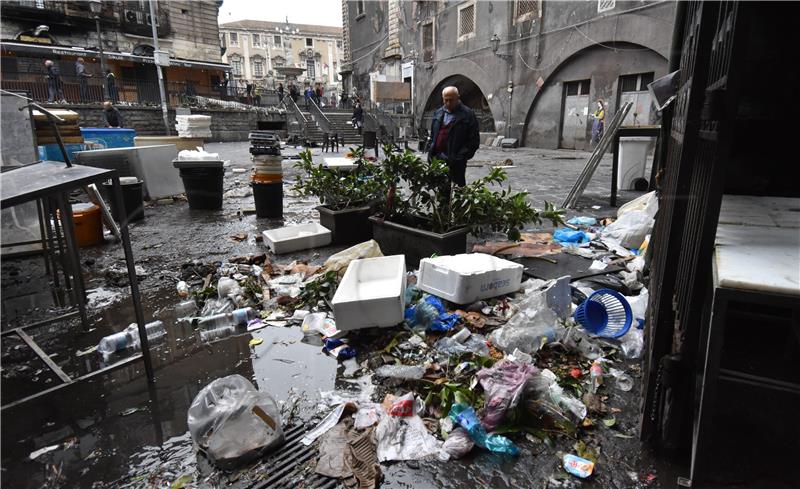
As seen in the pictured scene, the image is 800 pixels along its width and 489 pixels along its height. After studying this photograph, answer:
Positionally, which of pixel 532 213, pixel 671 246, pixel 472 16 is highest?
pixel 472 16

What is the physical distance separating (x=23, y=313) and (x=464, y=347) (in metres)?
3.74

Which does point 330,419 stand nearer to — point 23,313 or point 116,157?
point 23,313

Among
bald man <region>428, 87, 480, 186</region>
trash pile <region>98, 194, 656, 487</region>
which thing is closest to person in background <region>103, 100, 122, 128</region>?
trash pile <region>98, 194, 656, 487</region>

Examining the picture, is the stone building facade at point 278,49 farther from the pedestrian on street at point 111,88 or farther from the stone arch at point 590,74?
the stone arch at point 590,74

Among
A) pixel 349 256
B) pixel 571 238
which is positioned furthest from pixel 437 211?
pixel 571 238

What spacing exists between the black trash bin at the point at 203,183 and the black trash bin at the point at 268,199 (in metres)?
0.95

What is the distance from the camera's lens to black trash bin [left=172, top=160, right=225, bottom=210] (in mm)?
7238

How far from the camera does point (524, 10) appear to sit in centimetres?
2094

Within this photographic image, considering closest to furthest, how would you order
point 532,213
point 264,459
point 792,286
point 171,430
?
1. point 792,286
2. point 264,459
3. point 171,430
4. point 532,213

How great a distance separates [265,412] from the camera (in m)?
2.12

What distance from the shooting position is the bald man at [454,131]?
5816 mm

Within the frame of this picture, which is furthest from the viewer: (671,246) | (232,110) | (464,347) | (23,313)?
(232,110)

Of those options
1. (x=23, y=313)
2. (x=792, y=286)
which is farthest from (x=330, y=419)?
(x=23, y=313)

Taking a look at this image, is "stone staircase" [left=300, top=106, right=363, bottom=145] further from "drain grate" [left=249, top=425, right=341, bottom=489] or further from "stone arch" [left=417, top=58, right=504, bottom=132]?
"drain grate" [left=249, top=425, right=341, bottom=489]
